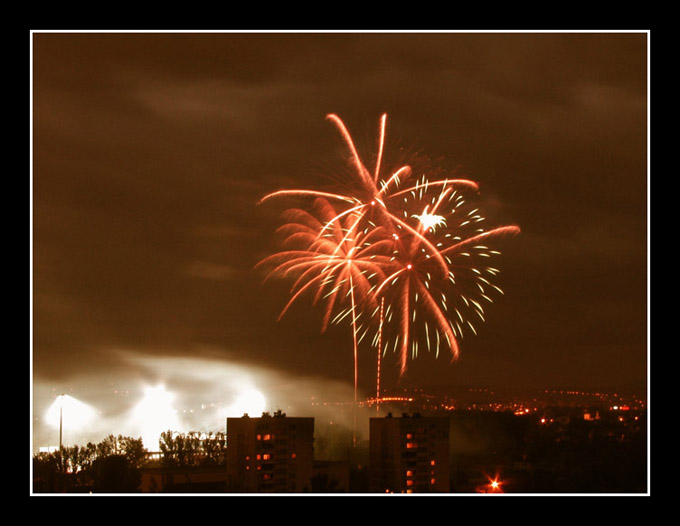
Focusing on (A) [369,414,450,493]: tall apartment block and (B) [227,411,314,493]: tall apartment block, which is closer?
(B) [227,411,314,493]: tall apartment block

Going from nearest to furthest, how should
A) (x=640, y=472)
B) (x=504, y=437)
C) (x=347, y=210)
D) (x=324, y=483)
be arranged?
1. (x=347, y=210)
2. (x=324, y=483)
3. (x=640, y=472)
4. (x=504, y=437)

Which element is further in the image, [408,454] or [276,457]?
[408,454]

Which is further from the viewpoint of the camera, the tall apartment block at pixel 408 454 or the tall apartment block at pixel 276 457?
the tall apartment block at pixel 408 454

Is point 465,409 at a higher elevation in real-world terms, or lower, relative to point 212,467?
higher

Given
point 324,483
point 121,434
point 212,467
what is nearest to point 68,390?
point 121,434

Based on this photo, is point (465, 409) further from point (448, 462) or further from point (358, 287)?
point (358, 287)
